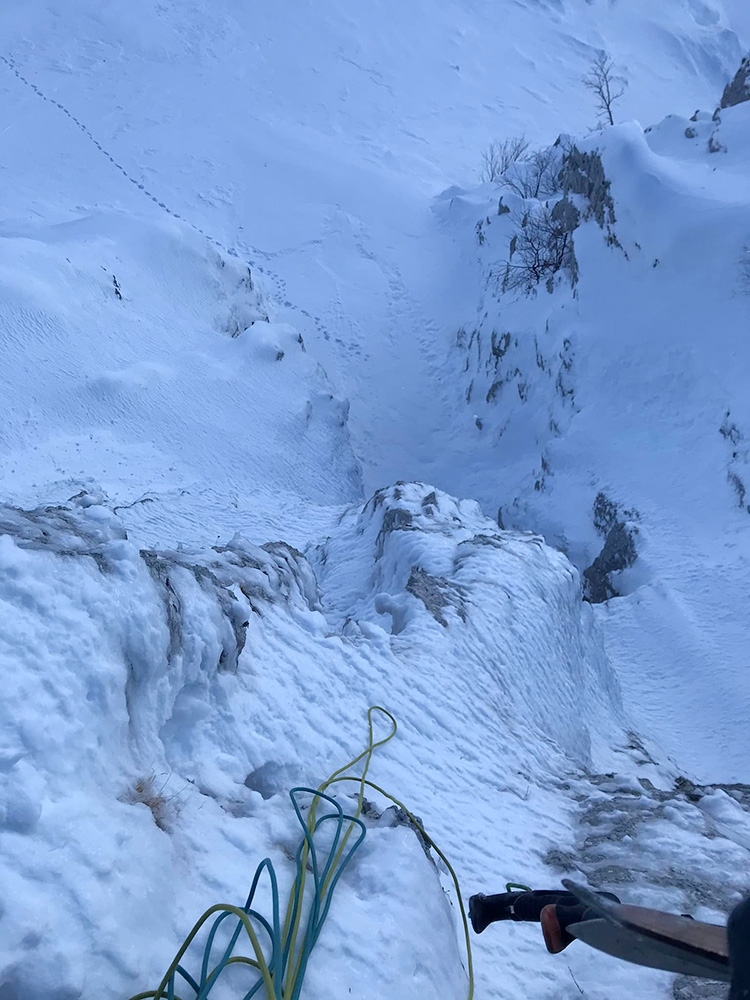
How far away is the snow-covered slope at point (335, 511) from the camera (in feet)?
10.4

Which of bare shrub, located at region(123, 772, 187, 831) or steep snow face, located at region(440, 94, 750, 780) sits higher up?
steep snow face, located at region(440, 94, 750, 780)

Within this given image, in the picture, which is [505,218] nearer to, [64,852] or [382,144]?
[382,144]

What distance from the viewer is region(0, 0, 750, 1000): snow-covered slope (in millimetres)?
3176

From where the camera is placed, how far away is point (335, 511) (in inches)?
565

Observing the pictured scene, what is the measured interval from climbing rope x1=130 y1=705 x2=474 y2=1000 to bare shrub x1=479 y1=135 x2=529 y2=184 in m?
31.0

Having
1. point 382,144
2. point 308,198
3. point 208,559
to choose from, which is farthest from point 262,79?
point 208,559

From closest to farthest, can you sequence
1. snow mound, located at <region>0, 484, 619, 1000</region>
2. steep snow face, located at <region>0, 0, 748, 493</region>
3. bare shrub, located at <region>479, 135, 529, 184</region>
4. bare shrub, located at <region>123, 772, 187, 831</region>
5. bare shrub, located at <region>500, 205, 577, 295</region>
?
snow mound, located at <region>0, 484, 619, 1000</region>, bare shrub, located at <region>123, 772, 187, 831</region>, bare shrub, located at <region>500, 205, 577, 295</region>, steep snow face, located at <region>0, 0, 748, 493</region>, bare shrub, located at <region>479, 135, 529, 184</region>

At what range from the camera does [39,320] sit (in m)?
15.6

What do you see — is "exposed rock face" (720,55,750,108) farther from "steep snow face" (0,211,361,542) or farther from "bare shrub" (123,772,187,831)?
"bare shrub" (123,772,187,831)

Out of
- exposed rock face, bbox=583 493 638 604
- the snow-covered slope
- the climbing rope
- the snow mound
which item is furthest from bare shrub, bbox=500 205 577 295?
the climbing rope

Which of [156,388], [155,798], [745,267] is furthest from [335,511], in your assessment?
[155,798]

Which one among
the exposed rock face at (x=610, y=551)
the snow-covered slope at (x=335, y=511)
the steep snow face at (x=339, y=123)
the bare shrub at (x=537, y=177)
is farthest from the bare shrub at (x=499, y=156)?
the exposed rock face at (x=610, y=551)

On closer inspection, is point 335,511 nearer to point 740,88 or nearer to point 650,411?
point 650,411

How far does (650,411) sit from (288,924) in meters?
13.7
